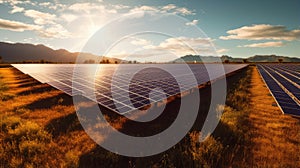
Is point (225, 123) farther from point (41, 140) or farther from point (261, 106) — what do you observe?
point (41, 140)

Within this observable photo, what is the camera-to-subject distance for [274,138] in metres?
7.45

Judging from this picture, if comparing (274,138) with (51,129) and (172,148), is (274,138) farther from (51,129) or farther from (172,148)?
(51,129)

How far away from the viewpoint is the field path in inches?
231

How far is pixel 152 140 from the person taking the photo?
7219 mm

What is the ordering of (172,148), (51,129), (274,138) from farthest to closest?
(51,129)
(274,138)
(172,148)

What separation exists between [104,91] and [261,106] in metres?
10.3

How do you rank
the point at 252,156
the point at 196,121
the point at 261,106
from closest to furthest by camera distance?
the point at 252,156, the point at 196,121, the point at 261,106

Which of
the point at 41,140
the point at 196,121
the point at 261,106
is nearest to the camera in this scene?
the point at 41,140

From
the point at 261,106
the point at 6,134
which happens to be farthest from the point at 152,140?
the point at 261,106

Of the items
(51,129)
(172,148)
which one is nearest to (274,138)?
(172,148)

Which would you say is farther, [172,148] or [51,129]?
[51,129]

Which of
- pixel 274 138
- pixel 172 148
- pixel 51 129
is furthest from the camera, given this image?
pixel 51 129

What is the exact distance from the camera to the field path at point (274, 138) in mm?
5863

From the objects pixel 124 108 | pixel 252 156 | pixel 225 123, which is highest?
pixel 124 108
